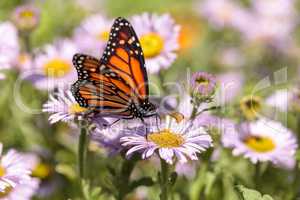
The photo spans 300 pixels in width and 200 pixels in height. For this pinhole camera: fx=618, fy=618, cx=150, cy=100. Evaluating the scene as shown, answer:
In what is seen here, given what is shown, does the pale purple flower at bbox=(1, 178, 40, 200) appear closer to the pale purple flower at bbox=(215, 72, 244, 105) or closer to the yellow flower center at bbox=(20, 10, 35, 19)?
the yellow flower center at bbox=(20, 10, 35, 19)

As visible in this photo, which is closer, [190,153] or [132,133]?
[190,153]

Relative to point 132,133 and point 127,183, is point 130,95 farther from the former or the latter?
point 127,183

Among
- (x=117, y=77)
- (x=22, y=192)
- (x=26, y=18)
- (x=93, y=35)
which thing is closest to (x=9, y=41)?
(x=26, y=18)

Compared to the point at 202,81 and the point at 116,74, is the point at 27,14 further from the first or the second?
the point at 202,81

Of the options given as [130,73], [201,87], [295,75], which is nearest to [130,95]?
[130,73]

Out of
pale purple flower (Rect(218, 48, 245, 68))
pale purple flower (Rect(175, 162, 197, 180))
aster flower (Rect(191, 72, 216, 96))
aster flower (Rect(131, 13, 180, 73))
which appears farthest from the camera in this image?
pale purple flower (Rect(218, 48, 245, 68))

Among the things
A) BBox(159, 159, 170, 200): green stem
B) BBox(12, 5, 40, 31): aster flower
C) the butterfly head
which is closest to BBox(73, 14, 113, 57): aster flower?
BBox(12, 5, 40, 31): aster flower

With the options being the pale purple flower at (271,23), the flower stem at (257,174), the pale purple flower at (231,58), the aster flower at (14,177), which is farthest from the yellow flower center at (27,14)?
the pale purple flower at (271,23)
